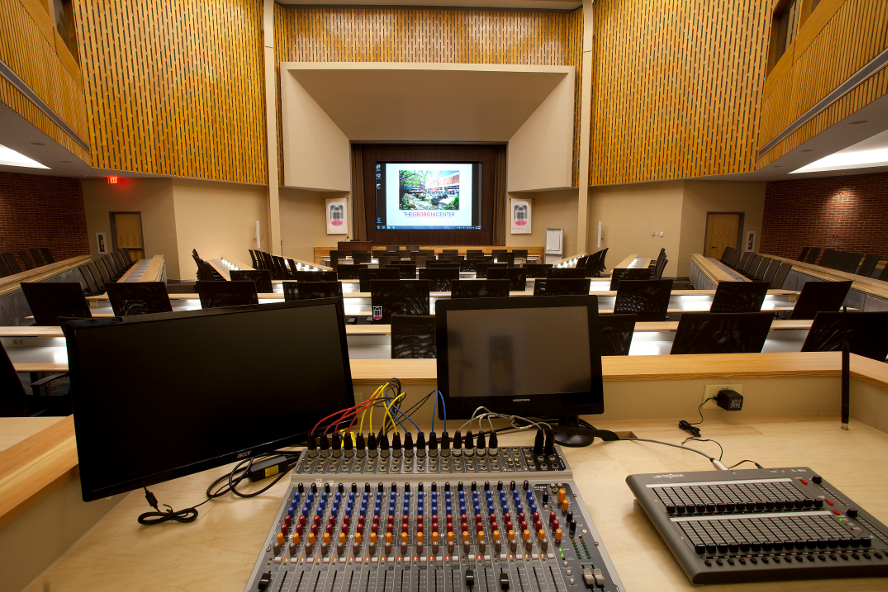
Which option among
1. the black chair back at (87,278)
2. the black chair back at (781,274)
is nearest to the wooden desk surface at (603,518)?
the black chair back at (781,274)

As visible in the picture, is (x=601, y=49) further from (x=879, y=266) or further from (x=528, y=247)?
(x=879, y=266)

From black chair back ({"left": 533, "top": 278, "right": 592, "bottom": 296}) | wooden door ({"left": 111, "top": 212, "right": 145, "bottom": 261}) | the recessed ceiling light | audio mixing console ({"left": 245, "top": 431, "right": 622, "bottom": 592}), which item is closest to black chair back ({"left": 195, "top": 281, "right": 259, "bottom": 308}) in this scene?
black chair back ({"left": 533, "top": 278, "right": 592, "bottom": 296})

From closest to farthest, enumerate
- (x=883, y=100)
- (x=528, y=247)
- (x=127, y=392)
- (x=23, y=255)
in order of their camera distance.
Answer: (x=127, y=392) → (x=883, y=100) → (x=23, y=255) → (x=528, y=247)

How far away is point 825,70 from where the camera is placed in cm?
599

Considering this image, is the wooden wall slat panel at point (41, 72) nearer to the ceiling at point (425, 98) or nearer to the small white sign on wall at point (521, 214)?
the ceiling at point (425, 98)

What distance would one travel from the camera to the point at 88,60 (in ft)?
27.3

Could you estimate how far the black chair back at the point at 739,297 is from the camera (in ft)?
12.9

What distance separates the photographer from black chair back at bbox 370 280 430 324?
3891mm

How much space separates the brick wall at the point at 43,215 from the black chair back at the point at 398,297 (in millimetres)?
10938

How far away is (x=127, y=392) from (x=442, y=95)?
12771 mm

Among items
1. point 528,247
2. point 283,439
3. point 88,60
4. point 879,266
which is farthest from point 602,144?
point 283,439

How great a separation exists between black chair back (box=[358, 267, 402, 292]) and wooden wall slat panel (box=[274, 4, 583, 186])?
802 cm

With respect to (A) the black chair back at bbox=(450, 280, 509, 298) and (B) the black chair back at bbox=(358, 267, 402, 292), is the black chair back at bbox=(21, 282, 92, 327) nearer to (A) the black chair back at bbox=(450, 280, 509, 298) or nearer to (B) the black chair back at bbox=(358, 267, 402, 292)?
(B) the black chair back at bbox=(358, 267, 402, 292)

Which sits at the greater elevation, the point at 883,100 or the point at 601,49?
the point at 601,49
